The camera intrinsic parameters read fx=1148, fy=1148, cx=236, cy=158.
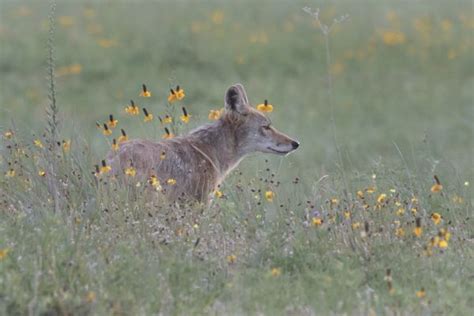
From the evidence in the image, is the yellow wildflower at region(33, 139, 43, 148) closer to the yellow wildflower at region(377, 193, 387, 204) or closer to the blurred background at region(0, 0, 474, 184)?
the yellow wildflower at region(377, 193, 387, 204)

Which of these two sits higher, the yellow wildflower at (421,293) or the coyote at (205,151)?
the coyote at (205,151)

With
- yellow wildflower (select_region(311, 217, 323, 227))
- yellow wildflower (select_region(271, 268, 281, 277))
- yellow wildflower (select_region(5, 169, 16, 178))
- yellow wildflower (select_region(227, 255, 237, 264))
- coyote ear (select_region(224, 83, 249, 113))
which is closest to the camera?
yellow wildflower (select_region(271, 268, 281, 277))

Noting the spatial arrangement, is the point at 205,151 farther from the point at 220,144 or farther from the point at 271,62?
the point at 271,62

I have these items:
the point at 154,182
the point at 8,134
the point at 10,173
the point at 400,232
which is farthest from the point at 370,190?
the point at 8,134

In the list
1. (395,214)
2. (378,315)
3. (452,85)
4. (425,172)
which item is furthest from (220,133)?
(452,85)

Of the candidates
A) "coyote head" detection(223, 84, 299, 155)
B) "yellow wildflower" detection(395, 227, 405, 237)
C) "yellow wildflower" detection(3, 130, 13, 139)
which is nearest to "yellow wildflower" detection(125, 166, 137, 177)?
"yellow wildflower" detection(3, 130, 13, 139)

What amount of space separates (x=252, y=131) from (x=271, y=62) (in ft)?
35.0

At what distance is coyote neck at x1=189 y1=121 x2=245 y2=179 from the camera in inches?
375

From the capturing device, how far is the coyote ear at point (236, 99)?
31.9 ft

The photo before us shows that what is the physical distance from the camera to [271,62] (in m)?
20.5

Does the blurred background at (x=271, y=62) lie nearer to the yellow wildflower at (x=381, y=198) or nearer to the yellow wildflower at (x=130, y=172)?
the yellow wildflower at (x=381, y=198)

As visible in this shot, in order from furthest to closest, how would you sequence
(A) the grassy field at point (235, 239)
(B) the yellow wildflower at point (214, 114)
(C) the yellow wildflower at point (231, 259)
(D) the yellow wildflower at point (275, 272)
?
(B) the yellow wildflower at point (214, 114) < (C) the yellow wildflower at point (231, 259) < (D) the yellow wildflower at point (275, 272) < (A) the grassy field at point (235, 239)

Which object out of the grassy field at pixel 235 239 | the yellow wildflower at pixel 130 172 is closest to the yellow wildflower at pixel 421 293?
the grassy field at pixel 235 239

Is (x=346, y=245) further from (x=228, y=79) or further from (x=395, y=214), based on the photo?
(x=228, y=79)
